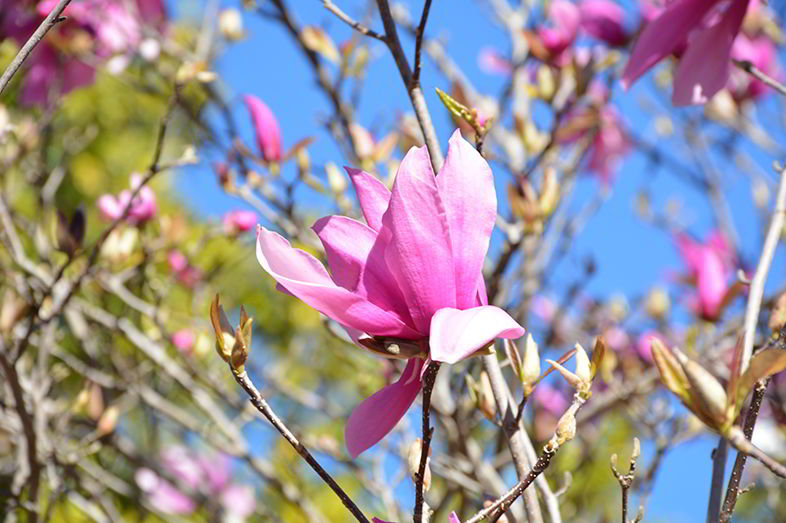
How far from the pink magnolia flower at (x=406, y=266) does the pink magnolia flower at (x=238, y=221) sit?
79 cm

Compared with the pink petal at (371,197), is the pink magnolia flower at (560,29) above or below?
above

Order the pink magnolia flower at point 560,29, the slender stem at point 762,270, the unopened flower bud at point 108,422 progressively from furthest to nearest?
the pink magnolia flower at point 560,29 < the unopened flower bud at point 108,422 < the slender stem at point 762,270

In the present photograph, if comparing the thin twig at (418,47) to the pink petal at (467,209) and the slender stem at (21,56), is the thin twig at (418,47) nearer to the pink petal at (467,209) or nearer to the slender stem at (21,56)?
the pink petal at (467,209)

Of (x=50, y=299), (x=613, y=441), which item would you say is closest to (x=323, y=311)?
(x=50, y=299)

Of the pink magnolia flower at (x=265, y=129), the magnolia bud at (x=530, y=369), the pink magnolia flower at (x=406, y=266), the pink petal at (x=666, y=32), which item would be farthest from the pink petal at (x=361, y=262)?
the pink magnolia flower at (x=265, y=129)

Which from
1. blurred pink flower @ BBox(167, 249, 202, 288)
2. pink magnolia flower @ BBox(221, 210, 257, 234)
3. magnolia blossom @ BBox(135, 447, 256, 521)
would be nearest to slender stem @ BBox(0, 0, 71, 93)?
pink magnolia flower @ BBox(221, 210, 257, 234)

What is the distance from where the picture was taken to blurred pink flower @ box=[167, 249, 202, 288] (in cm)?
186

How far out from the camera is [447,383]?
1392 mm

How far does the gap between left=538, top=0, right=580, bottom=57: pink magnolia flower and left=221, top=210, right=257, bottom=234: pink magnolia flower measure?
61 centimetres

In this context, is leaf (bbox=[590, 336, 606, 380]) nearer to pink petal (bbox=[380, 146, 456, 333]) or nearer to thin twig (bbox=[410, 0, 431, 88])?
pink petal (bbox=[380, 146, 456, 333])

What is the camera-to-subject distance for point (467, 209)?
2.31 ft

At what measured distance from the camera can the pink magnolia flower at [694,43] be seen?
101cm

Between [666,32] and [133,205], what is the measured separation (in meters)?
0.84

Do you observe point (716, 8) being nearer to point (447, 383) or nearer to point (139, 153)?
point (447, 383)
